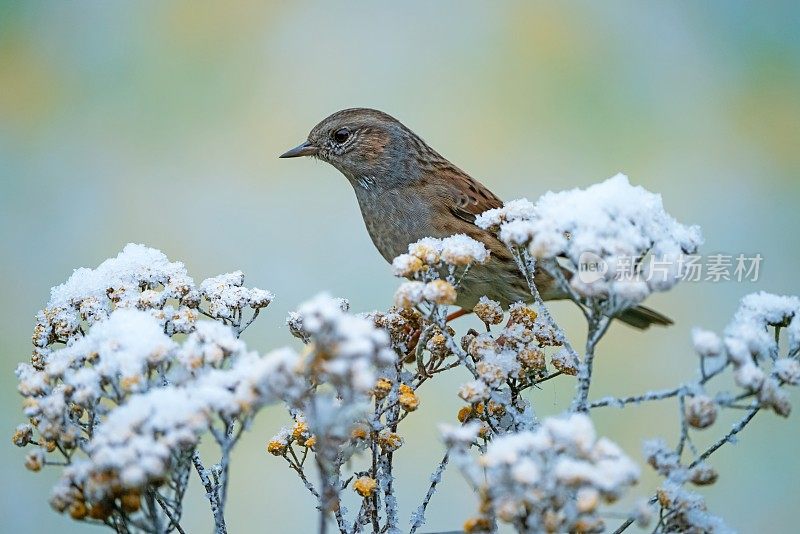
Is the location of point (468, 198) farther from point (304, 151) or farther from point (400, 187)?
point (304, 151)

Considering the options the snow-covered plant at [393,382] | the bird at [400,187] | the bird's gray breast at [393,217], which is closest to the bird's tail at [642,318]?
the bird at [400,187]

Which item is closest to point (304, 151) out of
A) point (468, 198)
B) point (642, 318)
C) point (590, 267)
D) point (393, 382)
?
point (468, 198)

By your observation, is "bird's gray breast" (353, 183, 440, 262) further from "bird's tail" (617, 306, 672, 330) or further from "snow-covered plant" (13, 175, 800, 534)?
"snow-covered plant" (13, 175, 800, 534)

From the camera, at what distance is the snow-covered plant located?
0.79 m

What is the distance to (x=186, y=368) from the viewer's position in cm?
93

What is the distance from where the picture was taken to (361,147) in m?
2.12

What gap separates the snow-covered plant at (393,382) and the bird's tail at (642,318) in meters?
0.97

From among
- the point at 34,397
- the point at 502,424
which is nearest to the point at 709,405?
the point at 502,424

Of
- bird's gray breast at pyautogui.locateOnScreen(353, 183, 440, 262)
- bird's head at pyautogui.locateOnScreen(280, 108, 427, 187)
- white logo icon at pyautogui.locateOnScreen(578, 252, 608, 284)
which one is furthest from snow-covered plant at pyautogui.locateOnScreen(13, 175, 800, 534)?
bird's head at pyautogui.locateOnScreen(280, 108, 427, 187)

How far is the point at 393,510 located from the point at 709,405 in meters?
0.47

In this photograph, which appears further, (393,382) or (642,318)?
(642,318)

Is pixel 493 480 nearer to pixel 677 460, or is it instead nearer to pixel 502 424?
pixel 677 460

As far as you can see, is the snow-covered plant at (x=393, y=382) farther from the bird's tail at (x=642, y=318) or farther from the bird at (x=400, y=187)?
the bird's tail at (x=642, y=318)

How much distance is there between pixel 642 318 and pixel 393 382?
1.13 m
